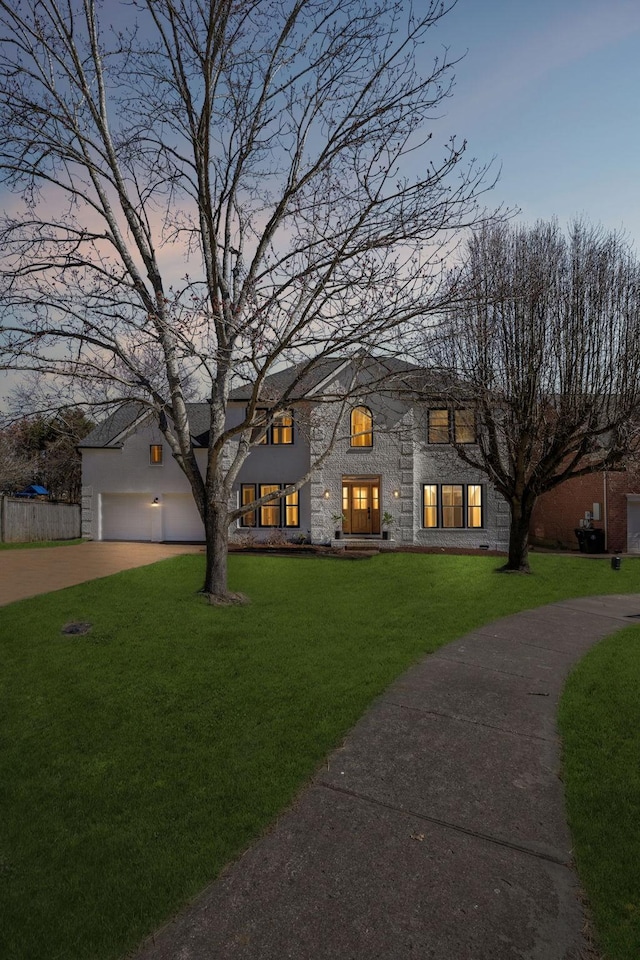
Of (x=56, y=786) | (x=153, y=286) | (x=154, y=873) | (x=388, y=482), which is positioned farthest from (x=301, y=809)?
(x=388, y=482)

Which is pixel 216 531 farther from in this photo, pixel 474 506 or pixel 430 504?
pixel 474 506

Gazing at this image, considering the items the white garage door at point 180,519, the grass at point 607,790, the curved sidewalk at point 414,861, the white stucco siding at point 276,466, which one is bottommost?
the grass at point 607,790

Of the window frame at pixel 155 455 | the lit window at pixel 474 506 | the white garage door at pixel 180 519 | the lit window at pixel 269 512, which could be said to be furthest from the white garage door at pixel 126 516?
the lit window at pixel 474 506

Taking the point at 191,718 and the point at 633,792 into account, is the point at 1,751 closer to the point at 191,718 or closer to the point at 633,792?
the point at 191,718

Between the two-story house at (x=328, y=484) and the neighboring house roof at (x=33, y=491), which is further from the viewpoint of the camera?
the neighboring house roof at (x=33, y=491)

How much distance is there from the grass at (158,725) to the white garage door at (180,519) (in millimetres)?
13566

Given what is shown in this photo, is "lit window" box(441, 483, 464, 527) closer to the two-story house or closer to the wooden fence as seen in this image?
the two-story house

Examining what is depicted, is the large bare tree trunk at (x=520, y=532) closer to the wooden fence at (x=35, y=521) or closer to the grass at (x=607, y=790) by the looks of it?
the grass at (x=607, y=790)

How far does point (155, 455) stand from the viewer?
2684 cm

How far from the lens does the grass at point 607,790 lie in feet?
10.9

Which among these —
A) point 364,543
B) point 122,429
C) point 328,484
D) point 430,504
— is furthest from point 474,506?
point 122,429

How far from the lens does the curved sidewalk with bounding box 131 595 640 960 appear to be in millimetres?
3061

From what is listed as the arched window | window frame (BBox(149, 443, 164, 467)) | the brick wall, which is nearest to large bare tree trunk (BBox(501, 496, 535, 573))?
the arched window

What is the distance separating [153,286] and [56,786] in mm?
9746
